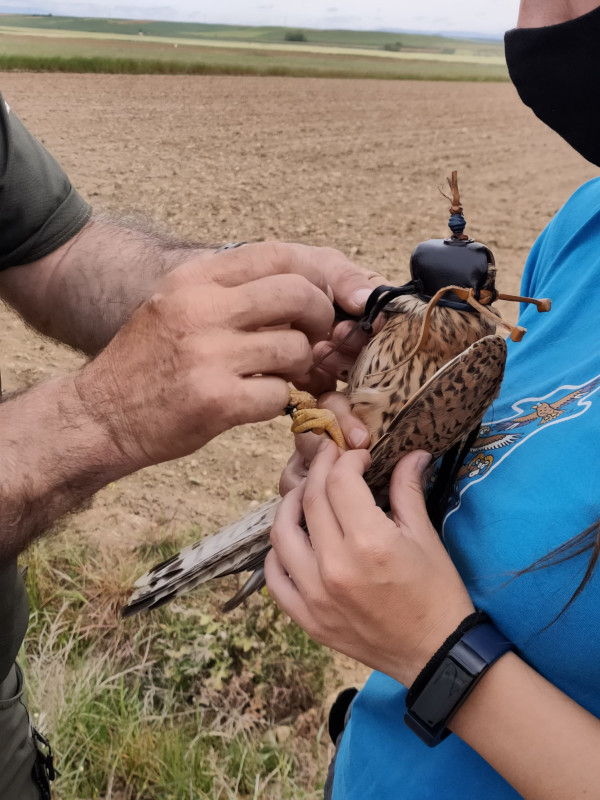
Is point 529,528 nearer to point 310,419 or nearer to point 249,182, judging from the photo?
point 310,419

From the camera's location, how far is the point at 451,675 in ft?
3.16

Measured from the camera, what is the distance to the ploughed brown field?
12.4 feet

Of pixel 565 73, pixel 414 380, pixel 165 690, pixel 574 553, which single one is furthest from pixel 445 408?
pixel 165 690

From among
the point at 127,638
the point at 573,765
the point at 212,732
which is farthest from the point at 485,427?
the point at 127,638

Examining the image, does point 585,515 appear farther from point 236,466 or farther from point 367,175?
point 367,175

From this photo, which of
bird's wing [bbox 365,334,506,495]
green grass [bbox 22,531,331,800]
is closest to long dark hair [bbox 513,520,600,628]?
bird's wing [bbox 365,334,506,495]

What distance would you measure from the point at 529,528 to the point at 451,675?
24cm

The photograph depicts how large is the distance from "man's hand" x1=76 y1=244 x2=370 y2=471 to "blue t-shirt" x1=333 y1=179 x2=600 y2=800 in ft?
1.31

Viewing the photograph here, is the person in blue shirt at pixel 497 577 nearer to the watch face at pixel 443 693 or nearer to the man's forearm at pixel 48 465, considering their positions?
the watch face at pixel 443 693

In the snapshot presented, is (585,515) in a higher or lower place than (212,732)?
higher

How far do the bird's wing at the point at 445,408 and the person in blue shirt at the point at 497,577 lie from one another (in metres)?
→ 0.05

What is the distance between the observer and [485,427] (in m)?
1.35

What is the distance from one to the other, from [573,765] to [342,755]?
23.4 inches

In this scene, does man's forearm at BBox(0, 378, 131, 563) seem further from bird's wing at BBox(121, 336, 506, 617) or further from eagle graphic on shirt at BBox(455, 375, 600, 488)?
eagle graphic on shirt at BBox(455, 375, 600, 488)
